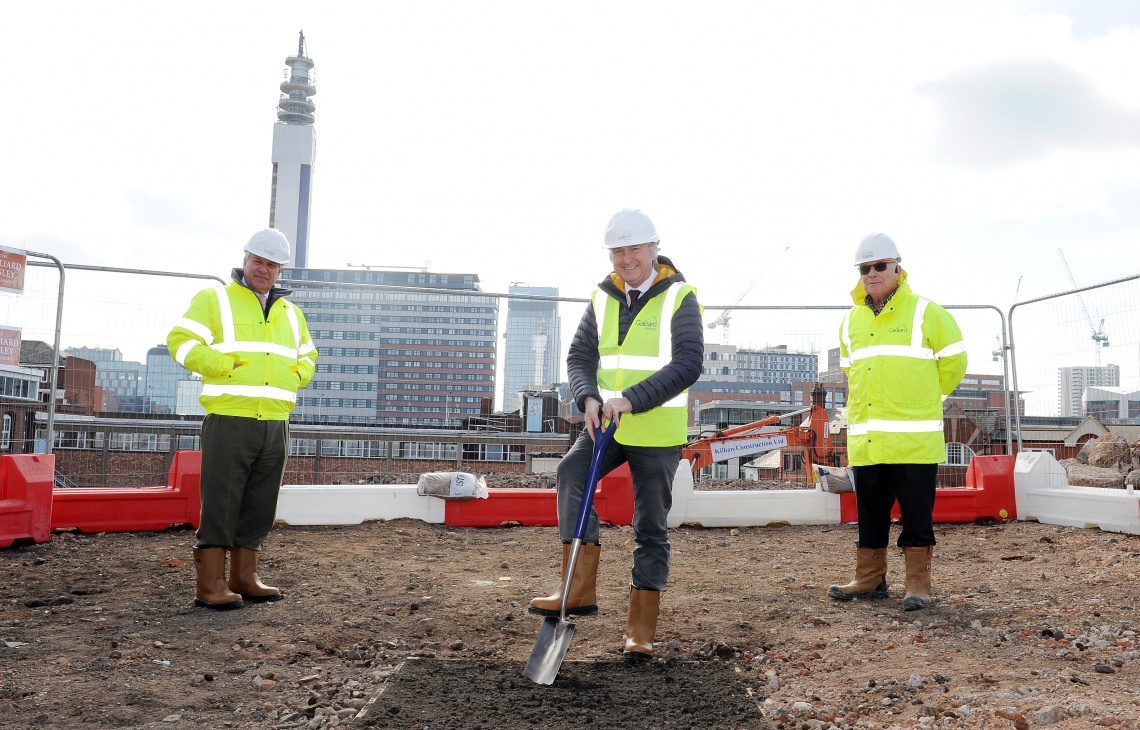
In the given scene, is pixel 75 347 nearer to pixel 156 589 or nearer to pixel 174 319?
pixel 174 319

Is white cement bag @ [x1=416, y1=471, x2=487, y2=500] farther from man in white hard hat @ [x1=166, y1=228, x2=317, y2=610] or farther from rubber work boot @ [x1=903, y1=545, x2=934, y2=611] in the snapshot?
rubber work boot @ [x1=903, y1=545, x2=934, y2=611]

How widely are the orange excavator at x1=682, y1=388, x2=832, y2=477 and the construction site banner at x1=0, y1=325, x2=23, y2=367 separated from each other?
295 inches

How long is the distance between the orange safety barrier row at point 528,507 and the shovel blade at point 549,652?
156 inches

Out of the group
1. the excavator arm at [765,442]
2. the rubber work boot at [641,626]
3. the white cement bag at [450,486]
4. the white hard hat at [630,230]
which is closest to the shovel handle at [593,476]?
the rubber work boot at [641,626]

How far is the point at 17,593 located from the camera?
4.65 m

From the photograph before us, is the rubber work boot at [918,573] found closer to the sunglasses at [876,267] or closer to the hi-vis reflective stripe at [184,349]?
the sunglasses at [876,267]

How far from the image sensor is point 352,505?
7.32 m

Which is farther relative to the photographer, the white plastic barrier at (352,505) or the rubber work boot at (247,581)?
the white plastic barrier at (352,505)

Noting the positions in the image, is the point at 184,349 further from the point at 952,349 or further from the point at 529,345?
the point at 529,345

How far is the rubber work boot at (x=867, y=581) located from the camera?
189 inches

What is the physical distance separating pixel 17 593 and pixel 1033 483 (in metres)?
7.86

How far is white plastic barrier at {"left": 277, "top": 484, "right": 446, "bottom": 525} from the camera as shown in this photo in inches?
284

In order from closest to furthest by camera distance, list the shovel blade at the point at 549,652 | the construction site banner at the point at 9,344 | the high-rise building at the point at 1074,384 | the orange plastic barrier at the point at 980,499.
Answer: the shovel blade at the point at 549,652, the construction site banner at the point at 9,344, the orange plastic barrier at the point at 980,499, the high-rise building at the point at 1074,384

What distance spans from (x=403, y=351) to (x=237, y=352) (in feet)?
16.8
